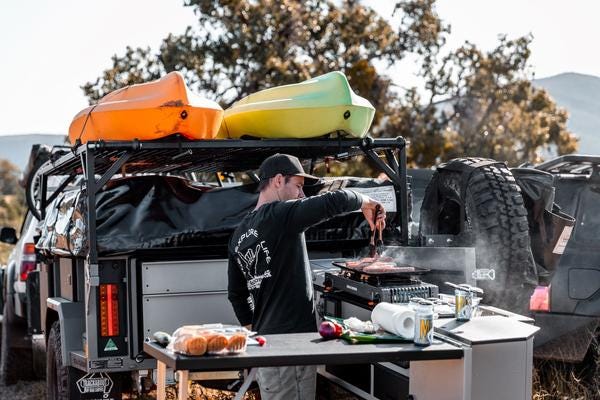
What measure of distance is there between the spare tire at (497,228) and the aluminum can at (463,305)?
1662 millimetres

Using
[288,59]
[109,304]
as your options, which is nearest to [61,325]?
[109,304]

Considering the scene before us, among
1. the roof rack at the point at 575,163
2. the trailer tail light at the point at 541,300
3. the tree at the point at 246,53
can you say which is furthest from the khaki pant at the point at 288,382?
the tree at the point at 246,53

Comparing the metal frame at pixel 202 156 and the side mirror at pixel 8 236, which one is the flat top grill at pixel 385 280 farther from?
the side mirror at pixel 8 236

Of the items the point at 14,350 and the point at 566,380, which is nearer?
the point at 566,380

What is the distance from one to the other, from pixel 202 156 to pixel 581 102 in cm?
2913

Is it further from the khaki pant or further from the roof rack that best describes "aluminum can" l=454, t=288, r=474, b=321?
the roof rack

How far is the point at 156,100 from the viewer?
16.5 ft

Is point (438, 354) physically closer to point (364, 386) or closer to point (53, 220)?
point (364, 386)

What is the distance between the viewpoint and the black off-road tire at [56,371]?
18.1 ft

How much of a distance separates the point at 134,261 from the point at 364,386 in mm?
1662

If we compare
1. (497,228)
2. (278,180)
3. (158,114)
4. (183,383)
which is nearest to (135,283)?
(158,114)

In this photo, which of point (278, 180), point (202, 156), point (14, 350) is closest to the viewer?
point (278, 180)

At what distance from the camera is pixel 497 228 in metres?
5.84

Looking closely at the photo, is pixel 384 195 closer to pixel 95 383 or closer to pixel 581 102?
pixel 95 383
